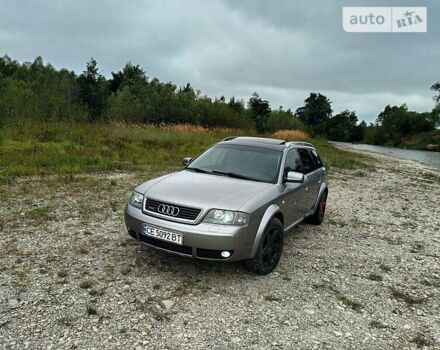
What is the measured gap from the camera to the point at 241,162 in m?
5.24

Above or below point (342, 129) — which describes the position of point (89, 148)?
below

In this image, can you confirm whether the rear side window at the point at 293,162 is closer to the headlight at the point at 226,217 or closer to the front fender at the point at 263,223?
the front fender at the point at 263,223

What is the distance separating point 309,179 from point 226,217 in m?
2.58

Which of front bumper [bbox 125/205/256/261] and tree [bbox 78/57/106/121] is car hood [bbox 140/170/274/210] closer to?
front bumper [bbox 125/205/256/261]

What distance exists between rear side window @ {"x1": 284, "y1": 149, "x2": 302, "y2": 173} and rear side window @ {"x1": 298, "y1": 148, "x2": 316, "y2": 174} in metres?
0.21

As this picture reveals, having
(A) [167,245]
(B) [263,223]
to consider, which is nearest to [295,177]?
(B) [263,223]

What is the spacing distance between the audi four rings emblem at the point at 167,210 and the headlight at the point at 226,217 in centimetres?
36

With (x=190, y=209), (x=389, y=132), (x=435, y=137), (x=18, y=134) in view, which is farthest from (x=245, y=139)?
(x=389, y=132)

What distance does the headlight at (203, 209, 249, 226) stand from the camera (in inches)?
154

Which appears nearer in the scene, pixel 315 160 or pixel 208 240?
pixel 208 240

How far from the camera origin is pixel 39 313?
130 inches

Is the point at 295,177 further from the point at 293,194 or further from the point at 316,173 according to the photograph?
the point at 316,173

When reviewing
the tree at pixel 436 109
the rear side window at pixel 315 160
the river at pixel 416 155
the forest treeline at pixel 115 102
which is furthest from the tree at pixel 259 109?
the tree at pixel 436 109

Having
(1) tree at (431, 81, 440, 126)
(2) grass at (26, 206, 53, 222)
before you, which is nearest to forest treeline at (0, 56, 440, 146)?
(2) grass at (26, 206, 53, 222)
